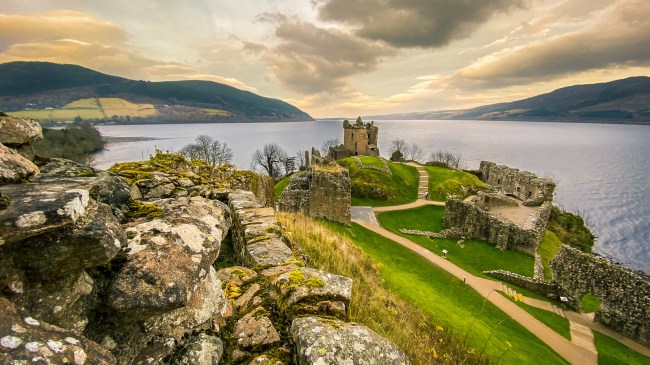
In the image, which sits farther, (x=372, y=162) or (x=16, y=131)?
(x=372, y=162)

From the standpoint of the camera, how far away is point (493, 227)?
101ft

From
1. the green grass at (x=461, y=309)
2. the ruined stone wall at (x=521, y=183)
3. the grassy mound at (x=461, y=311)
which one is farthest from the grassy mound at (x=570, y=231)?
the grassy mound at (x=461, y=311)

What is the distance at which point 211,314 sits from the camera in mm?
3422

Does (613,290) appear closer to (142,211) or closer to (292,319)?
(292,319)

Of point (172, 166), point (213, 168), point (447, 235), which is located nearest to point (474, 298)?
point (447, 235)

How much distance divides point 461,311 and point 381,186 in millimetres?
28655

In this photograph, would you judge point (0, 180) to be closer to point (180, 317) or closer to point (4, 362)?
Result: point (4, 362)

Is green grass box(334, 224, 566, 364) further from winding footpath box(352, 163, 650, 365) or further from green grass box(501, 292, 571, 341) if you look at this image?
green grass box(501, 292, 571, 341)

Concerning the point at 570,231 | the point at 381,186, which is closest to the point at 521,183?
the point at 570,231

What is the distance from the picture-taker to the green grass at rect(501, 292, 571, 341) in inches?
720

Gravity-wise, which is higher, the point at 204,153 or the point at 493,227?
the point at 204,153

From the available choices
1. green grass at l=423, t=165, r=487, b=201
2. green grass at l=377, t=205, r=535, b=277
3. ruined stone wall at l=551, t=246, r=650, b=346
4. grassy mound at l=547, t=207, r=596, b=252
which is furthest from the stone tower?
ruined stone wall at l=551, t=246, r=650, b=346

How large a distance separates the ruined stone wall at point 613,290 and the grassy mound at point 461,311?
258 inches

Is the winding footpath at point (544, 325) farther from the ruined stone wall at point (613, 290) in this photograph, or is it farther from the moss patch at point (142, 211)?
the moss patch at point (142, 211)
